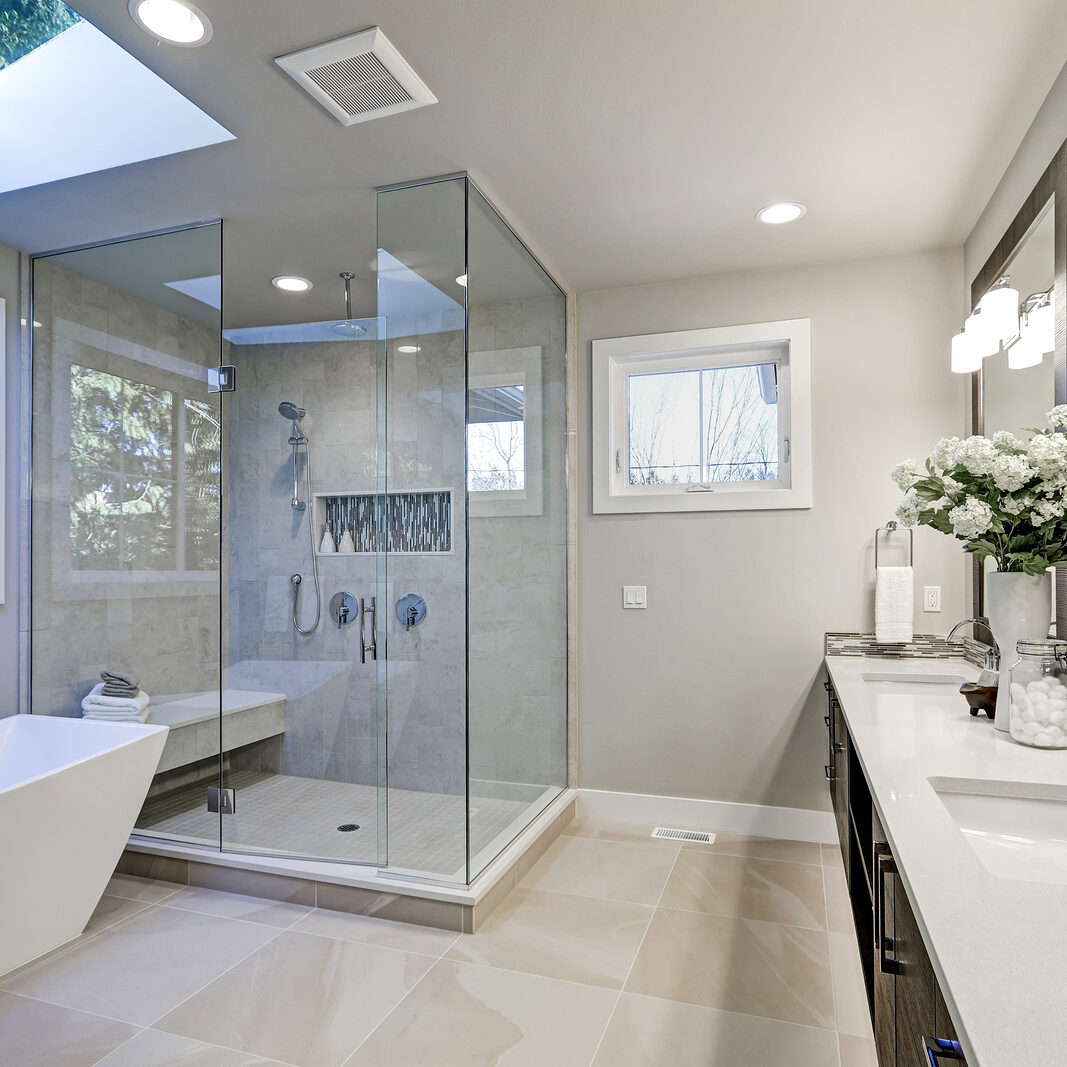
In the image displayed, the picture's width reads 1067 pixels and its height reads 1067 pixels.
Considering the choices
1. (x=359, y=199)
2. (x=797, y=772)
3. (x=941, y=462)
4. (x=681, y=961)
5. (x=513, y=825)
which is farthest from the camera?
(x=797, y=772)

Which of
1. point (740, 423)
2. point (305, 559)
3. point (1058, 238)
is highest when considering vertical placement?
point (1058, 238)

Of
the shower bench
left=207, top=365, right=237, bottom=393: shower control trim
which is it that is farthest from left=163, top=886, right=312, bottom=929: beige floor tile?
left=207, top=365, right=237, bottom=393: shower control trim

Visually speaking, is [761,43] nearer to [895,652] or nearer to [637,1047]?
[895,652]

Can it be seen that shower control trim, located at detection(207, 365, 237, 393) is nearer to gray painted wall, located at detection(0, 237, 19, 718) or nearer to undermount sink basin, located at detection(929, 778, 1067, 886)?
gray painted wall, located at detection(0, 237, 19, 718)

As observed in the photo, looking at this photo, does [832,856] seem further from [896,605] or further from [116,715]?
[116,715]

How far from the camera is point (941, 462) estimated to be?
191cm

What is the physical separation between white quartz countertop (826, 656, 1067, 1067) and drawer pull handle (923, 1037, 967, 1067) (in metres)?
0.09

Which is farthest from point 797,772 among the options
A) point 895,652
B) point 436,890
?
point 436,890

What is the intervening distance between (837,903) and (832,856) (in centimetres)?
44

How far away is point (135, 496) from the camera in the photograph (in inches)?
123

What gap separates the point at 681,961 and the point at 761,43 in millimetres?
2592

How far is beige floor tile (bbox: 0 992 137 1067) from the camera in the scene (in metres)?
1.89

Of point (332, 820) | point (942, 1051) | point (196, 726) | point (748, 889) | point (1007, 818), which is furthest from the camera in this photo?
point (332, 820)

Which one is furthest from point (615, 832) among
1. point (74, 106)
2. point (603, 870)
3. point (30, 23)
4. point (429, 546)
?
point (30, 23)
